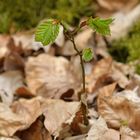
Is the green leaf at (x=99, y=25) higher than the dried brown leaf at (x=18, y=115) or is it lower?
higher

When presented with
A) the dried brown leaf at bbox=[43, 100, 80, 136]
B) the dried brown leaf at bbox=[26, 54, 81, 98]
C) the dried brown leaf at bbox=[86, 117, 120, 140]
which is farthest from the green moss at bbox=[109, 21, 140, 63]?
the dried brown leaf at bbox=[86, 117, 120, 140]

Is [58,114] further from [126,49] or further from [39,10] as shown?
[39,10]

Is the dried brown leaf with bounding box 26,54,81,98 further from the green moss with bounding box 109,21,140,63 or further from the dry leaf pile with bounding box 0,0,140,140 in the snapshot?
the green moss with bounding box 109,21,140,63

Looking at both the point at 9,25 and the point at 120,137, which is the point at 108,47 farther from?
the point at 120,137

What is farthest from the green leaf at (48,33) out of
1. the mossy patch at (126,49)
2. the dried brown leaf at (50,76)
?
the mossy patch at (126,49)

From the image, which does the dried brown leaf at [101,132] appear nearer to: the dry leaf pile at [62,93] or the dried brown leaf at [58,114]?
the dry leaf pile at [62,93]

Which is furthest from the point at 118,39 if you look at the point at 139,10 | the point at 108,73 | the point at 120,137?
the point at 120,137
